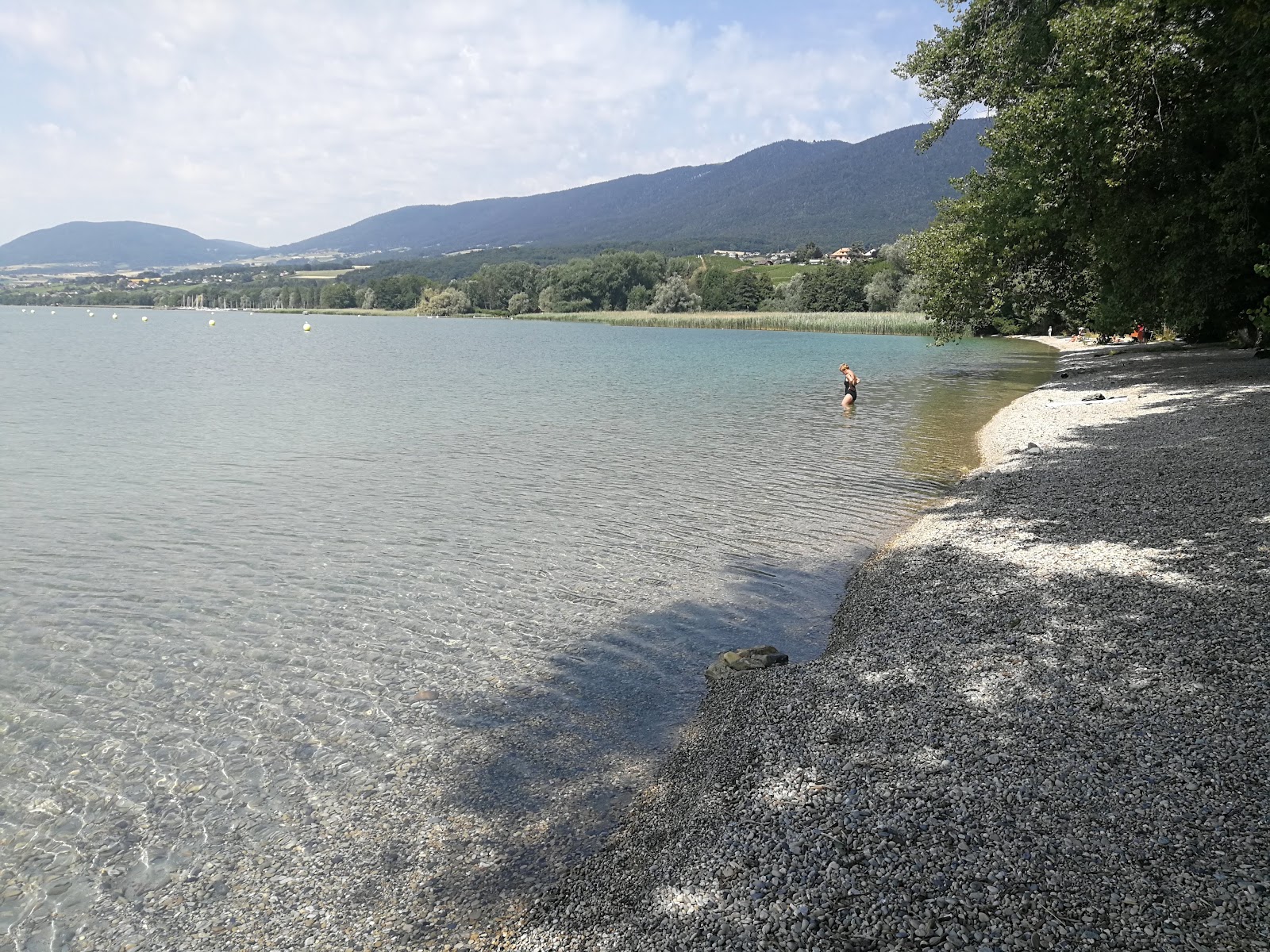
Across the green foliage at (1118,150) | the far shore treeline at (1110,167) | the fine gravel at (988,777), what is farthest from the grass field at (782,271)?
the fine gravel at (988,777)

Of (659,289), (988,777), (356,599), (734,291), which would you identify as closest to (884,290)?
(734,291)

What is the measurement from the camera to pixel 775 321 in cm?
11281

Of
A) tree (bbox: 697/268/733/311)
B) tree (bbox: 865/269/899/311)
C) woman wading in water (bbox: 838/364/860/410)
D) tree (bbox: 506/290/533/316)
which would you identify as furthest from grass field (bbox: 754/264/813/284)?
woman wading in water (bbox: 838/364/860/410)

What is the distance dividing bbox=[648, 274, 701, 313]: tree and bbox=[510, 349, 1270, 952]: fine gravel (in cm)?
13664

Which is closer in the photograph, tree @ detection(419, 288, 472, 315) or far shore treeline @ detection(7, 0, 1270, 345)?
far shore treeline @ detection(7, 0, 1270, 345)

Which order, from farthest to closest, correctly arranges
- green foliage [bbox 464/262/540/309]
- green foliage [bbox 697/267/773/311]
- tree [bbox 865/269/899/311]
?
green foliage [bbox 464/262/540/309], green foliage [bbox 697/267/773/311], tree [bbox 865/269/899/311]

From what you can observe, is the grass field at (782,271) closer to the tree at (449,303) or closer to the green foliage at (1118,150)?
the tree at (449,303)

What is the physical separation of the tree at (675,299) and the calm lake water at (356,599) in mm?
117478

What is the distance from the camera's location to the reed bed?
97062 millimetres

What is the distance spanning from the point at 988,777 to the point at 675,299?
470 ft

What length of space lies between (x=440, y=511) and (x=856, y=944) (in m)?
13.2

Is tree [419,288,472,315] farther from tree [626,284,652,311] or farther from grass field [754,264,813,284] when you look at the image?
grass field [754,264,813,284]

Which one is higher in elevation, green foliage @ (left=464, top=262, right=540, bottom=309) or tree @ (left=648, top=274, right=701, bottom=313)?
green foliage @ (left=464, top=262, right=540, bottom=309)

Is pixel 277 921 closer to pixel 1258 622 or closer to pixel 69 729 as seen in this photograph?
pixel 69 729
